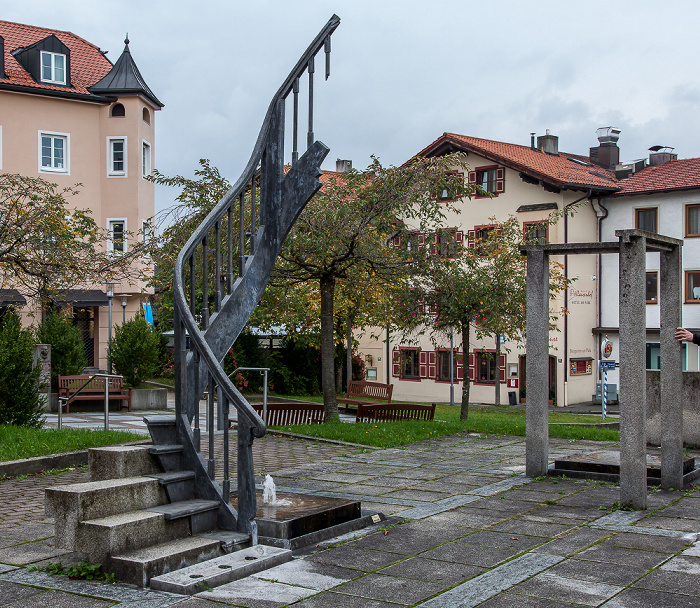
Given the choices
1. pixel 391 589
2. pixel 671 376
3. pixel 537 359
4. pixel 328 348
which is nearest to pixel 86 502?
pixel 391 589

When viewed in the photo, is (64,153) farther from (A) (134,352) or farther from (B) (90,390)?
(B) (90,390)

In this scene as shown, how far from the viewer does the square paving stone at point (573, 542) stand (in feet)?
21.6

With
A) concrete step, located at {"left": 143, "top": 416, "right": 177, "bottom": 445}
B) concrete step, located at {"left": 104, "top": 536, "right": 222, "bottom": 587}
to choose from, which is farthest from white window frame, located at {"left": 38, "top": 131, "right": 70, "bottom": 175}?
concrete step, located at {"left": 104, "top": 536, "right": 222, "bottom": 587}

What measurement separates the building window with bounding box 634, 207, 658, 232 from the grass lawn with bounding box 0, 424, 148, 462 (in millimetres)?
29891

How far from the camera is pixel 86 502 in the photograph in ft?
19.6

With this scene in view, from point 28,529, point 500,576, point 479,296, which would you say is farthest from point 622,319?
point 479,296

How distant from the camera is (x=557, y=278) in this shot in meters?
30.6

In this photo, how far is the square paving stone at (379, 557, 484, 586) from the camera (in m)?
5.86

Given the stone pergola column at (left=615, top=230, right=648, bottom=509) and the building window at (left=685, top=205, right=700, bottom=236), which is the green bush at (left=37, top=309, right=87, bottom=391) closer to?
the stone pergola column at (left=615, top=230, right=648, bottom=509)

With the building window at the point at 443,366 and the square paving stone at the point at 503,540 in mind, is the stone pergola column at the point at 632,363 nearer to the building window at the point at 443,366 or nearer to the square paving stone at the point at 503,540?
the square paving stone at the point at 503,540

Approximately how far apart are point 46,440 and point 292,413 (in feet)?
18.5

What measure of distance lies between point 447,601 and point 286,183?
14.6 feet

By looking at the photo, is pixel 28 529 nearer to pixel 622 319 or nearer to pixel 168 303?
pixel 622 319

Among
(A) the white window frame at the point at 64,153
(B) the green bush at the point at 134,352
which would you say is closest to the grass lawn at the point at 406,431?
(B) the green bush at the point at 134,352
